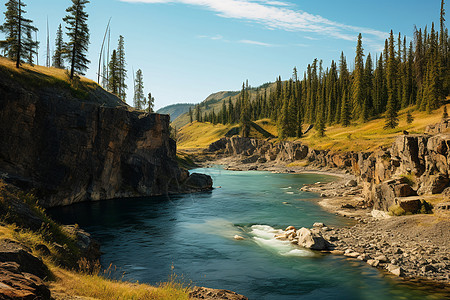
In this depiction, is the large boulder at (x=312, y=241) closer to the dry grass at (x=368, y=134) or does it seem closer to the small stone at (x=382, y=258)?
the small stone at (x=382, y=258)

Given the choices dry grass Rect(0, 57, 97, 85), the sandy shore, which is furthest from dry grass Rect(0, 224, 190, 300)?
dry grass Rect(0, 57, 97, 85)

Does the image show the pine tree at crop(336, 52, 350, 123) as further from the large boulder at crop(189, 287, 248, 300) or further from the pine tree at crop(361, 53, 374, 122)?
the large boulder at crop(189, 287, 248, 300)

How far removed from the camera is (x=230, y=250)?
27375 millimetres

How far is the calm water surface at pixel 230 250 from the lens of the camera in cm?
1969

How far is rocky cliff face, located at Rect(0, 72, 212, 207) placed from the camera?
4062 centimetres

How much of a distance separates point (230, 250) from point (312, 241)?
7351 mm

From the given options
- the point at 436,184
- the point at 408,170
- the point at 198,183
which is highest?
the point at 408,170

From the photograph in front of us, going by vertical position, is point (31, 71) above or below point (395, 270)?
above

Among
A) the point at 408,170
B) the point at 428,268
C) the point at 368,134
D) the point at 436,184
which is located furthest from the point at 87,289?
the point at 368,134

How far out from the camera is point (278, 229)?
33750 mm

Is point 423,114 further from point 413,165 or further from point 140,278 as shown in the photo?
point 140,278

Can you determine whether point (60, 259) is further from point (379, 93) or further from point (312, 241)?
point (379, 93)

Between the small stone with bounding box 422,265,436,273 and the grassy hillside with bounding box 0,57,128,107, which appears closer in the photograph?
the small stone with bounding box 422,265,436,273

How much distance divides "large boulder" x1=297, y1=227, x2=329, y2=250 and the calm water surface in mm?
909
